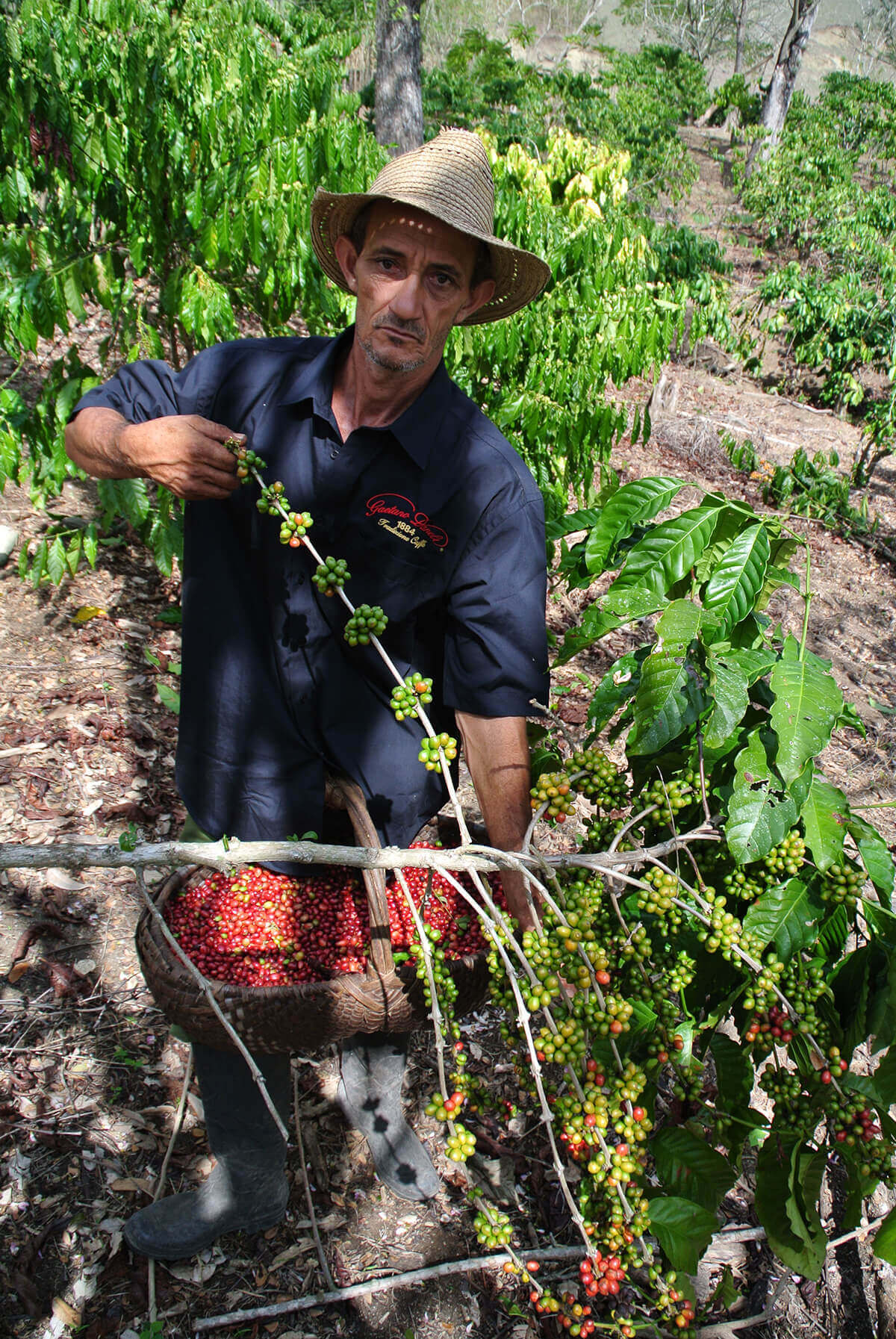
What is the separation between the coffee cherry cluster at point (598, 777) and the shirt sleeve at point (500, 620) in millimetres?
270

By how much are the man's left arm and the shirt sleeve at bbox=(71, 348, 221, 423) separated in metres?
1.03

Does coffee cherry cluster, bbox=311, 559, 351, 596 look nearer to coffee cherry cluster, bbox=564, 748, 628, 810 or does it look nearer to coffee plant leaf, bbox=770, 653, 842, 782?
coffee cherry cluster, bbox=564, 748, 628, 810

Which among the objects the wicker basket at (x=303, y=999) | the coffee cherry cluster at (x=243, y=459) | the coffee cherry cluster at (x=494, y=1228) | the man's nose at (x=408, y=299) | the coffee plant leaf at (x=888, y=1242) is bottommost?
the wicker basket at (x=303, y=999)

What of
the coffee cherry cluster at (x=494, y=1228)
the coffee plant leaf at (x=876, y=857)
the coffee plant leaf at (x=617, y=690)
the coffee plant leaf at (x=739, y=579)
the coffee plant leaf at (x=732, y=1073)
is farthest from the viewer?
the coffee plant leaf at (x=617, y=690)

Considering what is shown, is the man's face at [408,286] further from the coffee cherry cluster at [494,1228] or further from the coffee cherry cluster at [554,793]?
the coffee cherry cluster at [494,1228]

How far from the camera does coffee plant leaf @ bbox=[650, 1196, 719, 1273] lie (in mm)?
1455

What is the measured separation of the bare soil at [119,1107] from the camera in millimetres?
2244

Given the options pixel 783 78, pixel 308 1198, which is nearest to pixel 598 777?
pixel 308 1198

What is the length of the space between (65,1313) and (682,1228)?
162 centimetres

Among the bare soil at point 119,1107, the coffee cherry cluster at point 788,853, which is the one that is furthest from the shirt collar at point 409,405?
the coffee cherry cluster at point 788,853

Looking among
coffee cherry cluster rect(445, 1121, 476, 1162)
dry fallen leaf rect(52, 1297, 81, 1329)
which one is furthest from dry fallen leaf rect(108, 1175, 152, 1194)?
coffee cherry cluster rect(445, 1121, 476, 1162)

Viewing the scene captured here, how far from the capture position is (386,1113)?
8.17ft

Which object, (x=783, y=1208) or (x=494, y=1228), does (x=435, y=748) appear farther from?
(x=783, y=1208)

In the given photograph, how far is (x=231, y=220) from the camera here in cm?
342
